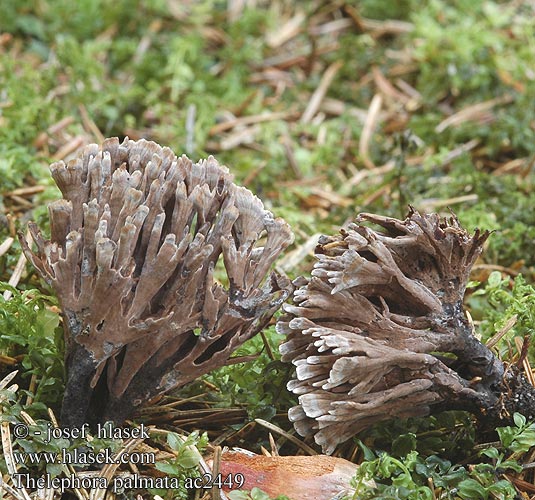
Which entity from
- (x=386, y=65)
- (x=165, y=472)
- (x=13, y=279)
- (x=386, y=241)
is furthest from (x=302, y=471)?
(x=386, y=65)

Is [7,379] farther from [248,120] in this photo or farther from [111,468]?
[248,120]

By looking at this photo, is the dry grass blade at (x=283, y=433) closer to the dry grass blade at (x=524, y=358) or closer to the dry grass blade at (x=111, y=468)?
the dry grass blade at (x=111, y=468)

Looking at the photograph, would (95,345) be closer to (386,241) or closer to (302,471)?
(302,471)

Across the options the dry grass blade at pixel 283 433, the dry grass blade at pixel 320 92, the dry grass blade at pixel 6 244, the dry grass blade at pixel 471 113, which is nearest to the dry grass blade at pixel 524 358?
the dry grass blade at pixel 283 433

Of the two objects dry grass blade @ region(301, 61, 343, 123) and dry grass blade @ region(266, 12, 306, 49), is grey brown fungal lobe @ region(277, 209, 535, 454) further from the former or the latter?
dry grass blade @ region(266, 12, 306, 49)

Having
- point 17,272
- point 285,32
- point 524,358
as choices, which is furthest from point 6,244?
point 285,32

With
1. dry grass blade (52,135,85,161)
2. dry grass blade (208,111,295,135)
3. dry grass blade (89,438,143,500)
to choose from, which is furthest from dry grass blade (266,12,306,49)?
dry grass blade (89,438,143,500)
